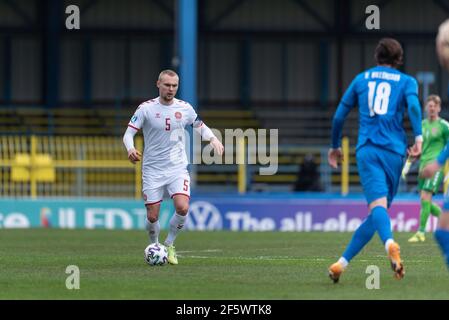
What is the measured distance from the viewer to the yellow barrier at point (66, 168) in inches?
1117

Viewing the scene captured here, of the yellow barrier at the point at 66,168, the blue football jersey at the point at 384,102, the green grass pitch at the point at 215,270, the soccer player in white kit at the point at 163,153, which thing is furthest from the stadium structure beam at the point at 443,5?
the blue football jersey at the point at 384,102

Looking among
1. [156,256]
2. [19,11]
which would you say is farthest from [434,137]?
[19,11]

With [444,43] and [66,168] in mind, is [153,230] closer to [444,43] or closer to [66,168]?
[444,43]

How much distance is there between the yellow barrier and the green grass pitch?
700 centimetres

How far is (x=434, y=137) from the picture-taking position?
63.9 ft

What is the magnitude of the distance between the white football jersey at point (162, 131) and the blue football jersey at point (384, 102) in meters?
3.34

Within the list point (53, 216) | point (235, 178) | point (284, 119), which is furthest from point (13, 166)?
point (284, 119)

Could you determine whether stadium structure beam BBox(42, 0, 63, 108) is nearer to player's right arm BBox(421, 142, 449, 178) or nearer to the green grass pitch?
the green grass pitch

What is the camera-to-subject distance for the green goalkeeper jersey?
19.4 meters

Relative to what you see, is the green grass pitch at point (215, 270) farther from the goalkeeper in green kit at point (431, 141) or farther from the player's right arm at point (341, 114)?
the player's right arm at point (341, 114)

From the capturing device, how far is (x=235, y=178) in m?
→ 33.0

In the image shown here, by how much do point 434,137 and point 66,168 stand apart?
11.7 meters
